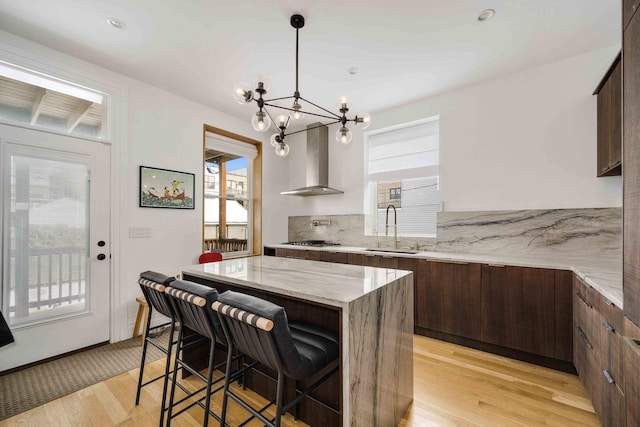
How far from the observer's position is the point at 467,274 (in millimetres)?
2664

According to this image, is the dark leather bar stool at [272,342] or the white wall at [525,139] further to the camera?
the white wall at [525,139]

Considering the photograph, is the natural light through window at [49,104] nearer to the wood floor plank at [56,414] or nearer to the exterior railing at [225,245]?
the exterior railing at [225,245]

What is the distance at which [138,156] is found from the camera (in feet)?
10.1

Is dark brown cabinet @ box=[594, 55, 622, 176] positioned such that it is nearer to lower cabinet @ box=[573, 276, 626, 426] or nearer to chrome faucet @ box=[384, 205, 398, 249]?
lower cabinet @ box=[573, 276, 626, 426]

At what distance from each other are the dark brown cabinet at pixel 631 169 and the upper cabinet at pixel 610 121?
4.09ft

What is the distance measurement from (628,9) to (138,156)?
3889 millimetres

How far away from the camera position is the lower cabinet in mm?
1319

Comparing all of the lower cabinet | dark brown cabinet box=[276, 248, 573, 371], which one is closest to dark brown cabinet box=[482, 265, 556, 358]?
dark brown cabinet box=[276, 248, 573, 371]

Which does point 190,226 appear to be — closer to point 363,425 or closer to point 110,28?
point 110,28

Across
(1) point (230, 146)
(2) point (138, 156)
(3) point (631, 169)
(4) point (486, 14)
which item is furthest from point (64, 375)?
(4) point (486, 14)

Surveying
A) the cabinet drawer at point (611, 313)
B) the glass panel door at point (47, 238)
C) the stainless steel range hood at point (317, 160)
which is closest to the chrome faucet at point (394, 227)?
the stainless steel range hood at point (317, 160)

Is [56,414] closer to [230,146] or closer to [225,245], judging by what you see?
[225,245]

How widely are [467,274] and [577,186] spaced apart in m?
1.38

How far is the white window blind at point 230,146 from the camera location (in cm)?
402
